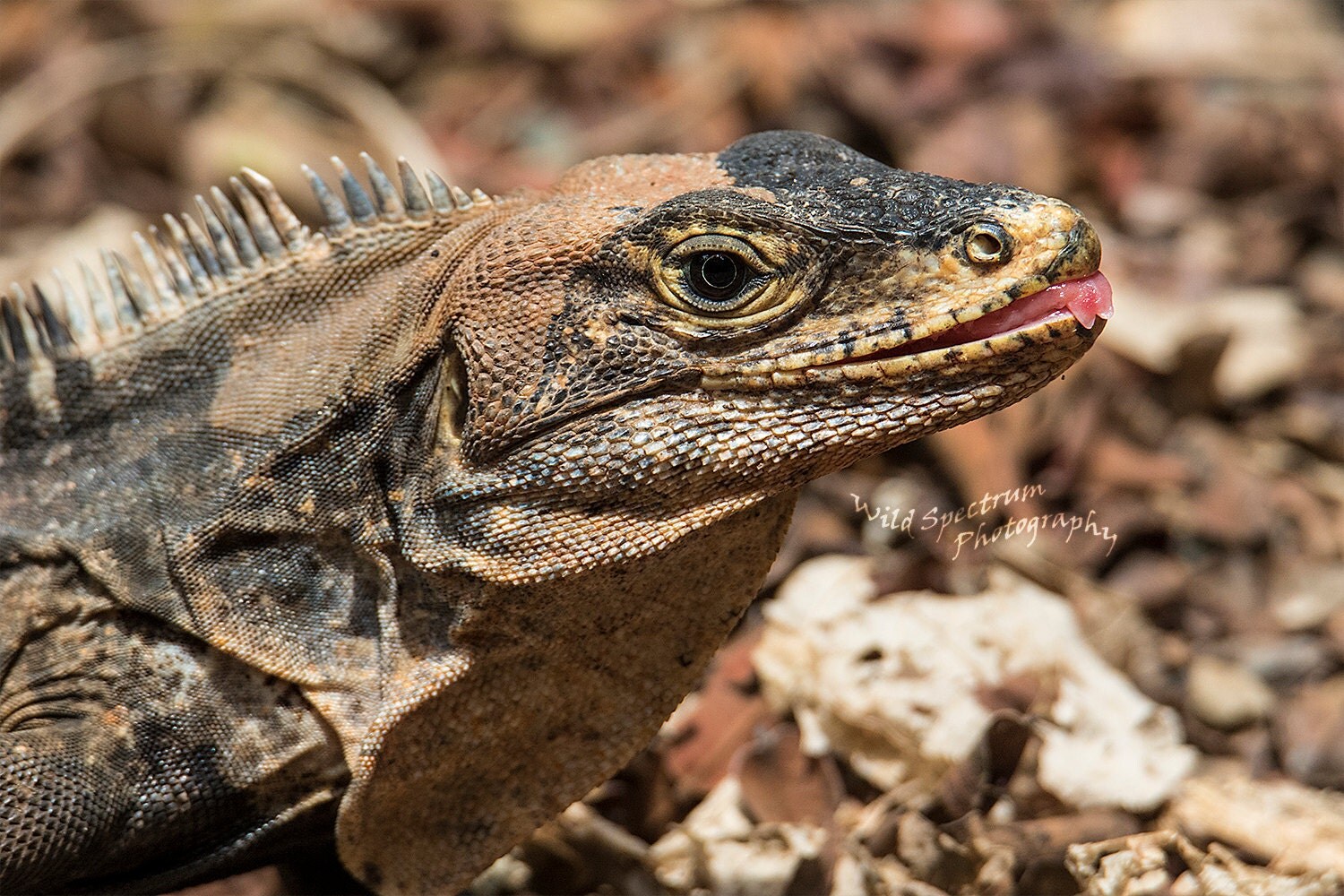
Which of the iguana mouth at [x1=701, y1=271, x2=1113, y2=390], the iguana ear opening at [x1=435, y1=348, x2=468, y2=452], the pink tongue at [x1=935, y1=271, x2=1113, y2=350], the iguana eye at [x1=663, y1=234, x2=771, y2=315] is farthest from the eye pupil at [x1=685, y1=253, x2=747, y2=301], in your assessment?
the iguana ear opening at [x1=435, y1=348, x2=468, y2=452]

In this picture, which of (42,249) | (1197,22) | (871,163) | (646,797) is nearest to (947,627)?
(646,797)

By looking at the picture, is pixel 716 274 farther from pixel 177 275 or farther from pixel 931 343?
pixel 177 275

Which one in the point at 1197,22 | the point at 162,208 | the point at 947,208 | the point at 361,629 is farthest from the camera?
the point at 1197,22

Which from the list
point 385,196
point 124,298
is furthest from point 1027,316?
point 124,298

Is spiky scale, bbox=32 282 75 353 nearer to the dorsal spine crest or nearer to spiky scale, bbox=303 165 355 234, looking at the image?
the dorsal spine crest

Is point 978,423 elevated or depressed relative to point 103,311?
depressed

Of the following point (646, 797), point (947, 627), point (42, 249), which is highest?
point (42, 249)

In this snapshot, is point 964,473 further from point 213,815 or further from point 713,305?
point 213,815
